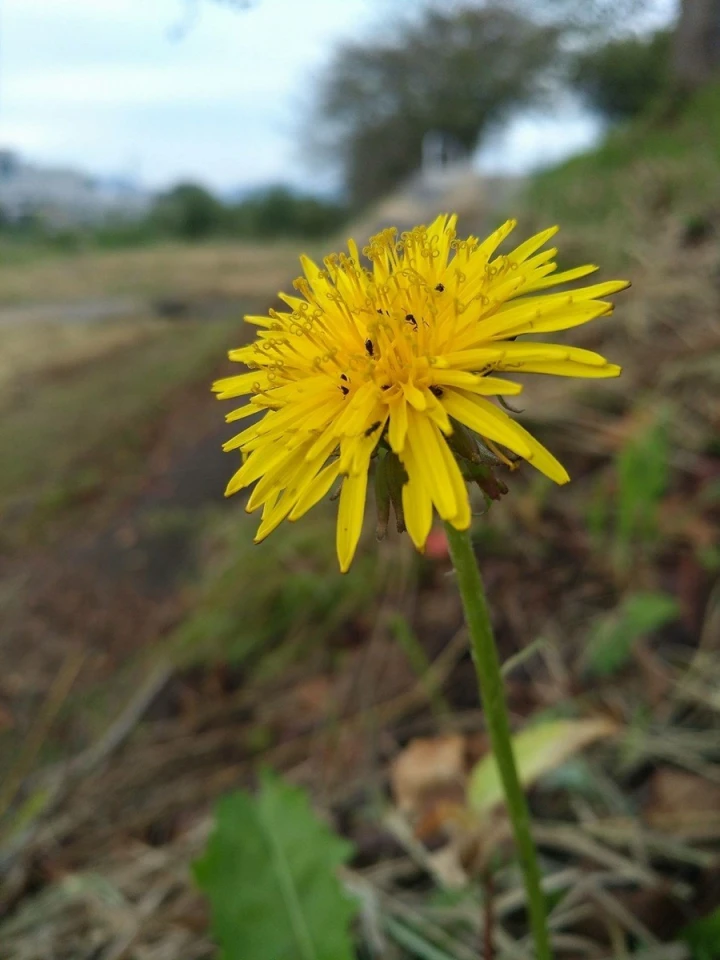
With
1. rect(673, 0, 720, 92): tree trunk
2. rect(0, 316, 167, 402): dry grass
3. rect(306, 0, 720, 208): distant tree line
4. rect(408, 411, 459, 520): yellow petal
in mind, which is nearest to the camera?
rect(408, 411, 459, 520): yellow petal

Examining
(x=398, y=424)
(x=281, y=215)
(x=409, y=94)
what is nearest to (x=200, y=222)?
(x=281, y=215)

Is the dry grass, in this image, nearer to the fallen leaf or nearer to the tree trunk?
the fallen leaf

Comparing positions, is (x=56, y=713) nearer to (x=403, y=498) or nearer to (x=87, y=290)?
(x=403, y=498)

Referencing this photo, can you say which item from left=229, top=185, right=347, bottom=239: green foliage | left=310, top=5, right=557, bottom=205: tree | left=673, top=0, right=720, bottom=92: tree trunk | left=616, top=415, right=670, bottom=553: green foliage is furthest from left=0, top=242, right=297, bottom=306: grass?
left=310, top=5, right=557, bottom=205: tree

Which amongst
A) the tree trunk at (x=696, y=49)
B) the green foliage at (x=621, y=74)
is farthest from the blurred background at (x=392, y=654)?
the green foliage at (x=621, y=74)

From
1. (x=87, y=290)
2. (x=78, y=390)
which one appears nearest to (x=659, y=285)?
(x=78, y=390)

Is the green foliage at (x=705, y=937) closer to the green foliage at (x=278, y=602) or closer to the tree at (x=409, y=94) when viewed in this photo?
the green foliage at (x=278, y=602)
